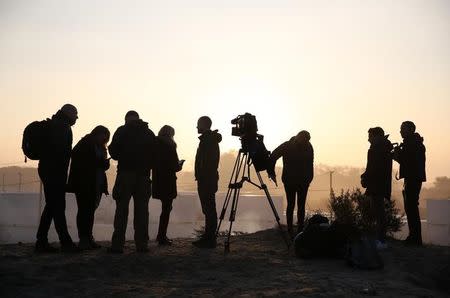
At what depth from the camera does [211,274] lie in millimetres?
6906

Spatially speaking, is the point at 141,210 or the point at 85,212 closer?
the point at 141,210

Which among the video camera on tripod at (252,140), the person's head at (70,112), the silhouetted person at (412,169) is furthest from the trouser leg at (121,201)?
the silhouetted person at (412,169)

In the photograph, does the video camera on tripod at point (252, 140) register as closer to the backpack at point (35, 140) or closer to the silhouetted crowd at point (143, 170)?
the silhouetted crowd at point (143, 170)

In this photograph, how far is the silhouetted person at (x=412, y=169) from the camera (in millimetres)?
9734

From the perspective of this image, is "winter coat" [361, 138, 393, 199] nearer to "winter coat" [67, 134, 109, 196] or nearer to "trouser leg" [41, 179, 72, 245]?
"winter coat" [67, 134, 109, 196]

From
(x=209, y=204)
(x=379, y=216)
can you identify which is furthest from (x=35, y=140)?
(x=379, y=216)

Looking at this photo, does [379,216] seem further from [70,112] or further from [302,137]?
[70,112]

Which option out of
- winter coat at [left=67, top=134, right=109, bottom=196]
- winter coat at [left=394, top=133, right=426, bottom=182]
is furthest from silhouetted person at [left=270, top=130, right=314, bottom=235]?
winter coat at [left=67, top=134, right=109, bottom=196]

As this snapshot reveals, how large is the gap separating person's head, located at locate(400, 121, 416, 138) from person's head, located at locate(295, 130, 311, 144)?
1738 mm

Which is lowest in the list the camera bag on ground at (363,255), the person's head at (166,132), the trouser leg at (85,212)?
the camera bag on ground at (363,255)

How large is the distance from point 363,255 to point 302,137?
276 cm

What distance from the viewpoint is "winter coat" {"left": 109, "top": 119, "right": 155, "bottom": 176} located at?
26.2 feet

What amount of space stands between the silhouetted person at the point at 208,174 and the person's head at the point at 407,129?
3452 millimetres

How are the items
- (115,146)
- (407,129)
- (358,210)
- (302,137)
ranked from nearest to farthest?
1. (115,146)
2. (302,137)
3. (407,129)
4. (358,210)
